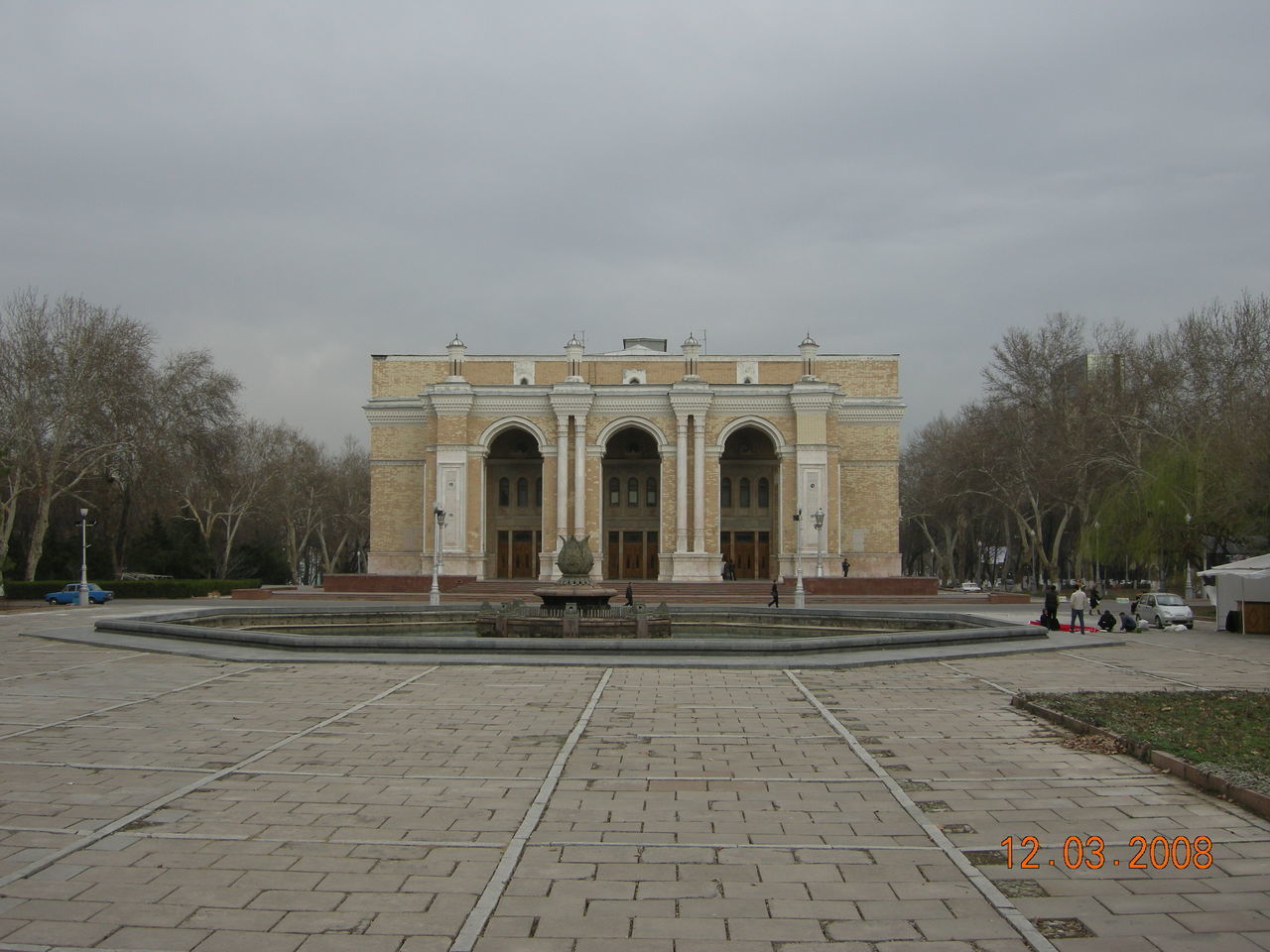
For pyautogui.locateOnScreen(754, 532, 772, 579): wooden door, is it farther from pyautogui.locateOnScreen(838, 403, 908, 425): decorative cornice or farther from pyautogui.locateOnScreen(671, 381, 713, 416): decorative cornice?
pyautogui.locateOnScreen(671, 381, 713, 416): decorative cornice

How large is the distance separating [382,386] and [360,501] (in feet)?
79.0

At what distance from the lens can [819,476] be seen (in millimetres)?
50969

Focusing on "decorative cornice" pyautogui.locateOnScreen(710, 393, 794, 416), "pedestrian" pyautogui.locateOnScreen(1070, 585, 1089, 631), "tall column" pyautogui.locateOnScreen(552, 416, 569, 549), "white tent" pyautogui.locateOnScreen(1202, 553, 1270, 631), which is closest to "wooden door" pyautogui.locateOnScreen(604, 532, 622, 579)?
"tall column" pyautogui.locateOnScreen(552, 416, 569, 549)

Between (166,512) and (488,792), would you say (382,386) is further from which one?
Answer: (488,792)

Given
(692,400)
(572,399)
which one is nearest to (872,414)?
(692,400)

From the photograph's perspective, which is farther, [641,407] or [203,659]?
[641,407]

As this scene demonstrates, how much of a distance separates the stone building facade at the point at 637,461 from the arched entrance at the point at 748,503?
74 millimetres

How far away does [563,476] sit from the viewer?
5144 centimetres

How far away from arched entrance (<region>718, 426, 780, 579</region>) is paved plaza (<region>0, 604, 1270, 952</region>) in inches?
1622

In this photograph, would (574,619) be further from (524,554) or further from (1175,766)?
(524,554)

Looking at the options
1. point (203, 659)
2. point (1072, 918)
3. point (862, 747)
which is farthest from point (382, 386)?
point (1072, 918)

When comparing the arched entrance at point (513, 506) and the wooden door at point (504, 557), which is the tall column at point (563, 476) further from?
the wooden door at point (504, 557)

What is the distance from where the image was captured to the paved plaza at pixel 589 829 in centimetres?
539

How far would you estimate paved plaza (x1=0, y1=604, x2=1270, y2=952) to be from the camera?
5.39 metres
